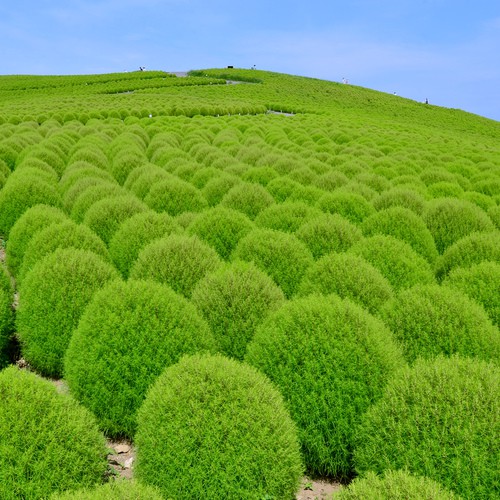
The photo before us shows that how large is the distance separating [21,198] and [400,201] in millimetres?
7830

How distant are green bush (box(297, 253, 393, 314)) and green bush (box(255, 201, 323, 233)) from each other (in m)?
2.64

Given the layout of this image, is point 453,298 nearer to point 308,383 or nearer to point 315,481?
point 308,383

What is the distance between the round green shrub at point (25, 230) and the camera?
8.32 m

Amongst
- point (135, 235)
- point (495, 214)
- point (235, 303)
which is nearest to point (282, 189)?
point (135, 235)

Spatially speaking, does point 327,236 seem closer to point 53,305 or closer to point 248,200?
point 248,200

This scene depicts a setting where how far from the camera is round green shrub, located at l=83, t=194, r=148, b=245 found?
8.78 metres

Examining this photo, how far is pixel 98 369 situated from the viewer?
15.6 feet

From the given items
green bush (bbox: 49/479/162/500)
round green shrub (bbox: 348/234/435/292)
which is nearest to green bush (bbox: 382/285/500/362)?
round green shrub (bbox: 348/234/435/292)

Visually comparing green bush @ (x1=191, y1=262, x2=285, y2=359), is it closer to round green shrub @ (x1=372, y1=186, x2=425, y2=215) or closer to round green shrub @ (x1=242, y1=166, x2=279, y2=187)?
round green shrub @ (x1=372, y1=186, x2=425, y2=215)

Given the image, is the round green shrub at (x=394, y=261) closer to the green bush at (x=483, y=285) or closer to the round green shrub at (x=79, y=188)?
the green bush at (x=483, y=285)

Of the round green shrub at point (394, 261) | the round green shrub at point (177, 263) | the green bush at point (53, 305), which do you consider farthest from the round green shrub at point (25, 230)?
the round green shrub at point (394, 261)

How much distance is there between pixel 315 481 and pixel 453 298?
2275 mm

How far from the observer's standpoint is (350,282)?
19.2 ft

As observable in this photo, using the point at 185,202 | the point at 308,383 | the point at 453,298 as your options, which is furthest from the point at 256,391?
the point at 185,202
